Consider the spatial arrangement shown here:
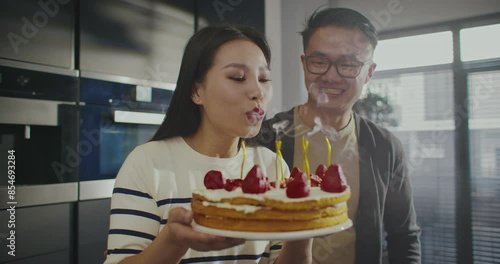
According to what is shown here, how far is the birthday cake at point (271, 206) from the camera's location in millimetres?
868

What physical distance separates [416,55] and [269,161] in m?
0.66

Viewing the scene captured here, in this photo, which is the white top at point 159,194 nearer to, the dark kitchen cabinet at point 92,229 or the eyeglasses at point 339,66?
the eyeglasses at point 339,66

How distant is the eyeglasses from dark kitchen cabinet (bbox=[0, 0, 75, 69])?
1162mm

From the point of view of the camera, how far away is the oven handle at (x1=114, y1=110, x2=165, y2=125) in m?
2.10

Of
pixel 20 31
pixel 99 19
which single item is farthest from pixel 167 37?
pixel 20 31

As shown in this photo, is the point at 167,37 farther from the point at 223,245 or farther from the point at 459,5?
the point at 223,245

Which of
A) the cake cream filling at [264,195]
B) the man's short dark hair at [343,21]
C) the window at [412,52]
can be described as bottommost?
the cake cream filling at [264,195]

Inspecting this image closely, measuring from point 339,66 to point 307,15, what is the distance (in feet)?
0.88

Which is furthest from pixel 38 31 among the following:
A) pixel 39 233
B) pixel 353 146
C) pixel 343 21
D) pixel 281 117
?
pixel 353 146

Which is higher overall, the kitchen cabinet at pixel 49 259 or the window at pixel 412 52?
the window at pixel 412 52

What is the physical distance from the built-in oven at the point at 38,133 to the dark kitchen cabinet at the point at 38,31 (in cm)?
5

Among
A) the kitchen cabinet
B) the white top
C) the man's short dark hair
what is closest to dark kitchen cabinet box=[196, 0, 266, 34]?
the man's short dark hair

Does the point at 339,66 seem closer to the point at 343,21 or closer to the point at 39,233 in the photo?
the point at 343,21

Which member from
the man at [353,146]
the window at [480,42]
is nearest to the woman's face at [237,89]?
the man at [353,146]
